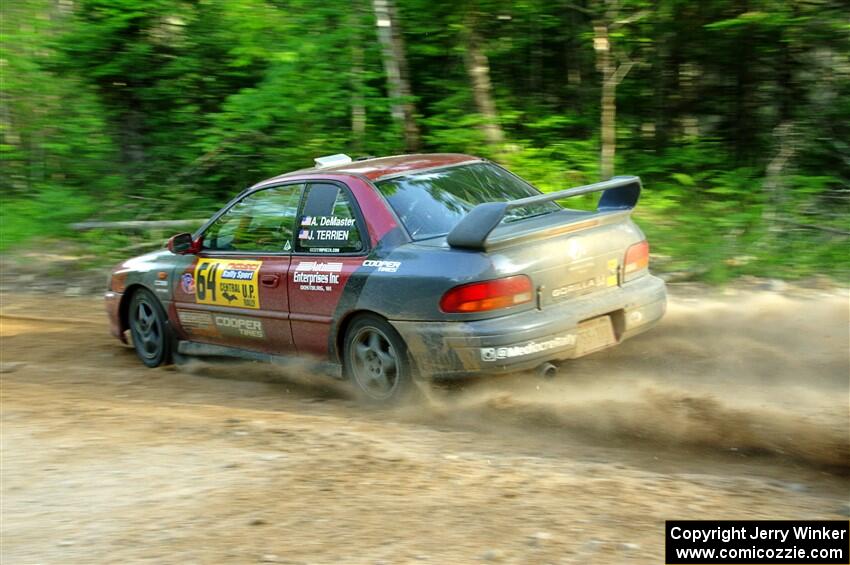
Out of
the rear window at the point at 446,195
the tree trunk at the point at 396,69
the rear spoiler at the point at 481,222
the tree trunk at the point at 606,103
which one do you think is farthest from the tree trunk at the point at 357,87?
the rear spoiler at the point at 481,222

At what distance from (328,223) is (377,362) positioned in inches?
40.1

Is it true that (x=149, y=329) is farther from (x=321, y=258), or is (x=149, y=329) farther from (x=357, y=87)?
(x=357, y=87)

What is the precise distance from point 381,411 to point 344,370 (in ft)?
1.44

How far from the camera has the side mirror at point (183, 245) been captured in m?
7.27

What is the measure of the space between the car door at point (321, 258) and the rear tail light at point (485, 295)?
2.75 feet

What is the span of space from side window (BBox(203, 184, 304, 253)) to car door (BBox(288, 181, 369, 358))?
0.43 ft

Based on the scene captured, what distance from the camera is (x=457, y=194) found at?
6.23 m

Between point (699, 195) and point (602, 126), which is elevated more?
point (602, 126)

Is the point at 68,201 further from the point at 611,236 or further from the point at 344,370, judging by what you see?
the point at 611,236

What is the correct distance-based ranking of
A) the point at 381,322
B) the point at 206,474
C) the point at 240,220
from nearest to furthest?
1. the point at 206,474
2. the point at 381,322
3. the point at 240,220

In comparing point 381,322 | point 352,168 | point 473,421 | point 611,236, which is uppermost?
point 352,168

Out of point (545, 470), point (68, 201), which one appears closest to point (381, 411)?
point (545, 470)

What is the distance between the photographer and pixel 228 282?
22.9 feet

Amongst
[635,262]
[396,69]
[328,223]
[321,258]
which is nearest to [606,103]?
[396,69]
